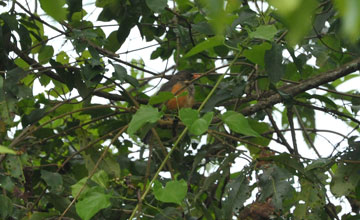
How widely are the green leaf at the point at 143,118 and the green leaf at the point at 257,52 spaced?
0.49 meters

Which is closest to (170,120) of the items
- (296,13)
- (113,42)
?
(113,42)

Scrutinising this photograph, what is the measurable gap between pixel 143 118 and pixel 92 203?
0.37m

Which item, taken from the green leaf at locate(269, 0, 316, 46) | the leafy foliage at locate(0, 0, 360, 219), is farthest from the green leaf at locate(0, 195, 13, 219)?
the green leaf at locate(269, 0, 316, 46)

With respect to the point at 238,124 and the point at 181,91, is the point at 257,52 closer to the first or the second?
the point at 238,124

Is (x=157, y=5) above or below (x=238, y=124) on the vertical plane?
above

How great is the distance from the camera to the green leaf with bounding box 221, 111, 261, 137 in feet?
6.33

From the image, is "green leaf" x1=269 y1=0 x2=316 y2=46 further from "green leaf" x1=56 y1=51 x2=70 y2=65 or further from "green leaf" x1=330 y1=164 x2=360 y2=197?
"green leaf" x1=56 y1=51 x2=70 y2=65

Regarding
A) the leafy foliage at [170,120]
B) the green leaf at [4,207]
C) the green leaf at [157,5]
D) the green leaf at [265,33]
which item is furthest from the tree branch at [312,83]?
the green leaf at [4,207]

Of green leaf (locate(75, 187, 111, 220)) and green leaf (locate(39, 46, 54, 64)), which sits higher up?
green leaf (locate(39, 46, 54, 64))

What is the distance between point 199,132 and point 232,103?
1.71 metres

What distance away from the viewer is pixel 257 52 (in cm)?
230

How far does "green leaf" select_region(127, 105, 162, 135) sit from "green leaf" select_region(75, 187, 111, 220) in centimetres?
31

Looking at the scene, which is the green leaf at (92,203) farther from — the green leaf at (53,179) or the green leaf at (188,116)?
the green leaf at (53,179)

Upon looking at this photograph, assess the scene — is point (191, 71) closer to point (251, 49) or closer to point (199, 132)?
point (251, 49)
